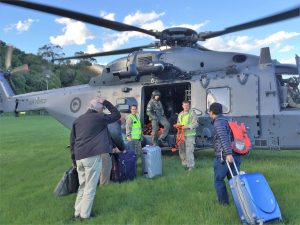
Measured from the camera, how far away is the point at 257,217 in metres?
4.57

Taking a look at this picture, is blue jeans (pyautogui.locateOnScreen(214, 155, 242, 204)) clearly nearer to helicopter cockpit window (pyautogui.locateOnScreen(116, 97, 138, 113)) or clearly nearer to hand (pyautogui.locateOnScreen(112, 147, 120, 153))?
hand (pyautogui.locateOnScreen(112, 147, 120, 153))

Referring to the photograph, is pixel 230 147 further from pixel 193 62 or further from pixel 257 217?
pixel 193 62

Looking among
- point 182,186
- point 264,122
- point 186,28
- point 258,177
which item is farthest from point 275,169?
point 186,28

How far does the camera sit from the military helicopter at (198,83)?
8.77 meters

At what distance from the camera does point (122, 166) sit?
7395 millimetres

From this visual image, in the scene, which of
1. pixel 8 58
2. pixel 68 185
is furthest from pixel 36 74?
pixel 68 185

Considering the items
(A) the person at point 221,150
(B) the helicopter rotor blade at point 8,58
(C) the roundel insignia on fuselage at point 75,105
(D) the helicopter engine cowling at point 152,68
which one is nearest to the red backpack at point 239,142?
(A) the person at point 221,150

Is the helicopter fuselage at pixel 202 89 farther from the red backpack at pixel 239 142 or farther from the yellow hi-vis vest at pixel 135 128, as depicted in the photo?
the red backpack at pixel 239 142

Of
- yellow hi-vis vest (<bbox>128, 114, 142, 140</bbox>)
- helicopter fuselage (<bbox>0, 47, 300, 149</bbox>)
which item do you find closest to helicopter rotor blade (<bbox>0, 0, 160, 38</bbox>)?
helicopter fuselage (<bbox>0, 47, 300, 149</bbox>)

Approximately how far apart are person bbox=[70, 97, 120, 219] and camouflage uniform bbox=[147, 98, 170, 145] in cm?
436

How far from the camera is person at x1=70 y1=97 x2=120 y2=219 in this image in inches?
206

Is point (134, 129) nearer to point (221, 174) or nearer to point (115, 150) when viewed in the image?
point (115, 150)

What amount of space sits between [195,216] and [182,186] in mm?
1744

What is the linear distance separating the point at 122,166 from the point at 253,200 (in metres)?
3.30
